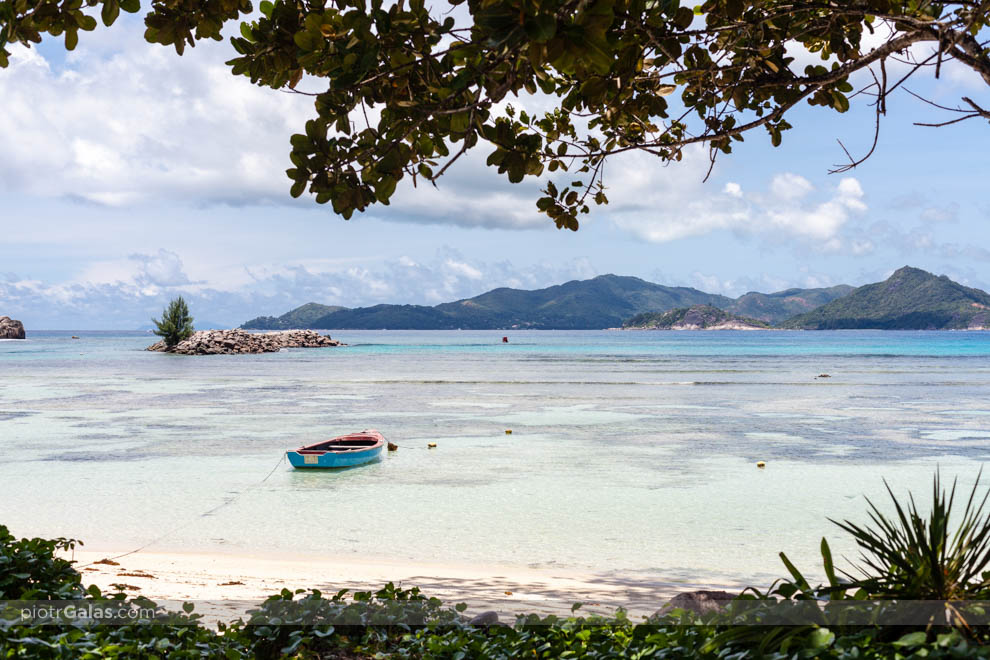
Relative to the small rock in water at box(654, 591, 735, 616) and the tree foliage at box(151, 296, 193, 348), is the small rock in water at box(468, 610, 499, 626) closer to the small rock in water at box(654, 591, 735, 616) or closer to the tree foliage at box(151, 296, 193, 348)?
the small rock in water at box(654, 591, 735, 616)

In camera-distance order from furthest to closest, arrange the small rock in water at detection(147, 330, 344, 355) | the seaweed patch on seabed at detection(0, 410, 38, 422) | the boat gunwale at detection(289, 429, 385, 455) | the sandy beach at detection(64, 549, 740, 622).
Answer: the small rock in water at detection(147, 330, 344, 355) < the seaweed patch on seabed at detection(0, 410, 38, 422) < the boat gunwale at detection(289, 429, 385, 455) < the sandy beach at detection(64, 549, 740, 622)

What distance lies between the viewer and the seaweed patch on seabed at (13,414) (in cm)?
2505

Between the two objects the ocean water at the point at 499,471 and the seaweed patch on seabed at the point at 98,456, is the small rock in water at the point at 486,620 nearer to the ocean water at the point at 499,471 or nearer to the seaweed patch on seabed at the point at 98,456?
the ocean water at the point at 499,471

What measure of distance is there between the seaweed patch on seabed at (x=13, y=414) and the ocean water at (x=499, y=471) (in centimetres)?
14

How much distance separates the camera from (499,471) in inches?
635

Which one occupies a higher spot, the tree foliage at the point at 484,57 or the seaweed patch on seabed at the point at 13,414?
the tree foliage at the point at 484,57

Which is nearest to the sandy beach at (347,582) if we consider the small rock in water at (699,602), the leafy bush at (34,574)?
the leafy bush at (34,574)

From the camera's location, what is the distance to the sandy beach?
720 cm

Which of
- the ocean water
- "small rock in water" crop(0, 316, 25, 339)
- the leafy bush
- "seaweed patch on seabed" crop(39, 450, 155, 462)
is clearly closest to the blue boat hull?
the ocean water

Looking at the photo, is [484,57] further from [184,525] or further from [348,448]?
[348,448]

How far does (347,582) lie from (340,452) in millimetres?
8331

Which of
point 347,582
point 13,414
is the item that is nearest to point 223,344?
point 13,414

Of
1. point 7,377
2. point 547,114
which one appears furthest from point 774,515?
point 7,377

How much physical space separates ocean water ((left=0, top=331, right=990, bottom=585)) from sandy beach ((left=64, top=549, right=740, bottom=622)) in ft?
1.90
